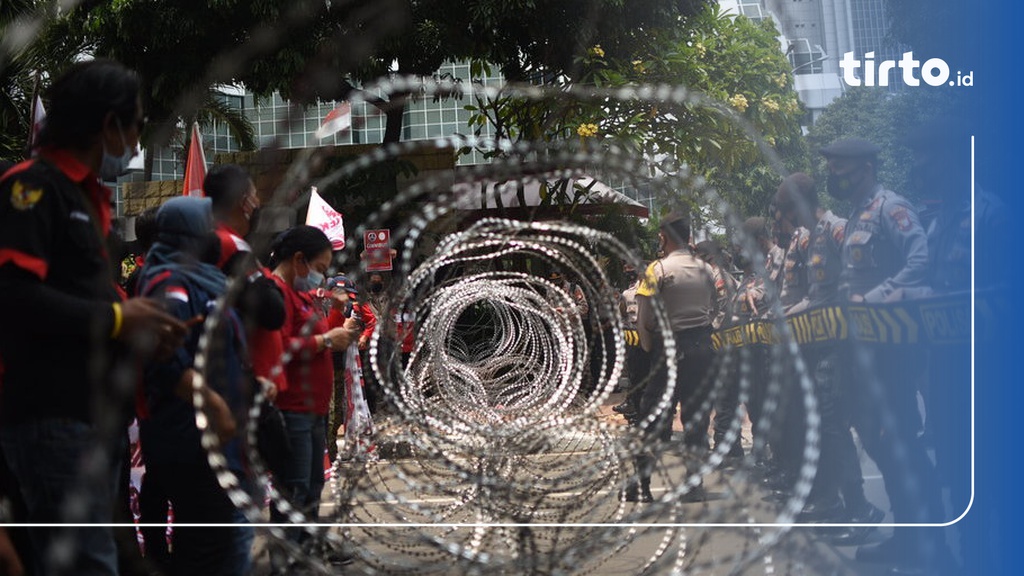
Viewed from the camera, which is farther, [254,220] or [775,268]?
[254,220]

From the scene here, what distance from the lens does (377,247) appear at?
4.84 metres

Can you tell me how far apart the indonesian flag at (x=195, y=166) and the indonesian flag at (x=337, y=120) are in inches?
20.6

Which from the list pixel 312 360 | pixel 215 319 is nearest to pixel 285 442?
pixel 312 360

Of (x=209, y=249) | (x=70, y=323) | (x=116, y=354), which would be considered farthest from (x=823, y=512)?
(x=70, y=323)

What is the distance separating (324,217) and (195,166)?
0.73 metres

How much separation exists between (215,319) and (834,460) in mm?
2096

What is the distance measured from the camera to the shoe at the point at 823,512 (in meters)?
4.42

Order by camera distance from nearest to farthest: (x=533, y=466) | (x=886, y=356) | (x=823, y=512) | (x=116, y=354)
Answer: (x=116, y=354) → (x=886, y=356) → (x=823, y=512) → (x=533, y=466)

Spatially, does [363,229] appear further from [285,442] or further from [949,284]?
[949,284]

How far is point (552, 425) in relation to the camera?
4.28 m

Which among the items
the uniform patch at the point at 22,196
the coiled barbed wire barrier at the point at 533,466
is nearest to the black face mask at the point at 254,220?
the coiled barbed wire barrier at the point at 533,466

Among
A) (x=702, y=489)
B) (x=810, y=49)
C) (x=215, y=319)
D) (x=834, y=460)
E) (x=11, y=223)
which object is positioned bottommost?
(x=702, y=489)

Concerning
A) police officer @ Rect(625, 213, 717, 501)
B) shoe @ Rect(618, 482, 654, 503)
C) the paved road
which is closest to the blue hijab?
the paved road

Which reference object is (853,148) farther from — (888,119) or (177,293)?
(177,293)
